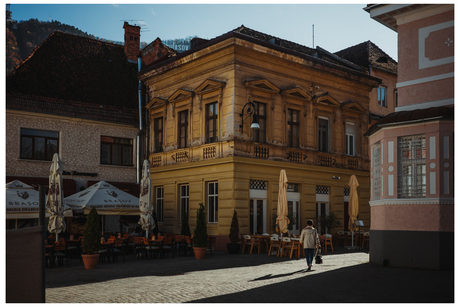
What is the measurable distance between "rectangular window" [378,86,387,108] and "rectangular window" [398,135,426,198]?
1746cm

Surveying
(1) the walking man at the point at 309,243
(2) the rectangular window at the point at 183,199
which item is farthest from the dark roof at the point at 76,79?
(1) the walking man at the point at 309,243

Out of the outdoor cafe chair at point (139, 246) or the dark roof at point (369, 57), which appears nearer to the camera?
the outdoor cafe chair at point (139, 246)

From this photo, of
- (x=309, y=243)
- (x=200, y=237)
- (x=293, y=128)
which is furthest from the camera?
(x=293, y=128)

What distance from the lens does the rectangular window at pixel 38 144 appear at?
24844 mm

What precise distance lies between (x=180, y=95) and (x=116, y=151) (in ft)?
15.7

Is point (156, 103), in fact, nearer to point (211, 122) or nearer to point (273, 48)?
point (211, 122)

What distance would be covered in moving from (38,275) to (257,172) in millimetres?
16187

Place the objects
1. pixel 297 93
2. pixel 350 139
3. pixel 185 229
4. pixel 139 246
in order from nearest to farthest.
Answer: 1. pixel 139 246
2. pixel 185 229
3. pixel 297 93
4. pixel 350 139

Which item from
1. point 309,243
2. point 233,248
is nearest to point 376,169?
point 309,243

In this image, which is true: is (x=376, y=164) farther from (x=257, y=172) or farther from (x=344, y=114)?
(x=344, y=114)

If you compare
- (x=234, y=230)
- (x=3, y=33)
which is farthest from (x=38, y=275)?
(x=234, y=230)

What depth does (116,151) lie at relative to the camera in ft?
90.4

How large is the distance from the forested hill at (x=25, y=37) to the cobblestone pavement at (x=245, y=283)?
11.3 metres

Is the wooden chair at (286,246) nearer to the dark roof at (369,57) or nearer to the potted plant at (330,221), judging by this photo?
the potted plant at (330,221)
